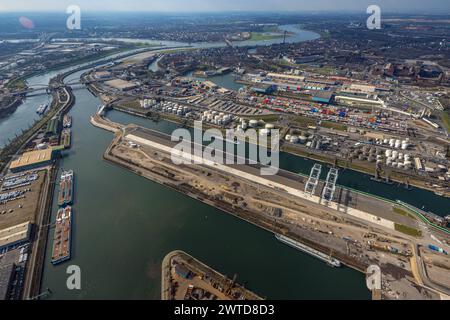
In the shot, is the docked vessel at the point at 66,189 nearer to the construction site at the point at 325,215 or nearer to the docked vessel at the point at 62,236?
the docked vessel at the point at 62,236

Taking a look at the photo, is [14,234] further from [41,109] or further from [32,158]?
[41,109]

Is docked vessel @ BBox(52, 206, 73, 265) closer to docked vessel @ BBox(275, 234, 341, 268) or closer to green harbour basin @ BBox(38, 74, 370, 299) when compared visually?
green harbour basin @ BBox(38, 74, 370, 299)

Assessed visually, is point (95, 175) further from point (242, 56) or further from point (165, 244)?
point (242, 56)

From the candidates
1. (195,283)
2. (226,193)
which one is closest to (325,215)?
(226,193)

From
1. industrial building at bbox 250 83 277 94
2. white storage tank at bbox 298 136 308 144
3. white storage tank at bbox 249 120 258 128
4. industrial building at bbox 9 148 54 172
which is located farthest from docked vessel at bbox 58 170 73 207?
industrial building at bbox 250 83 277 94

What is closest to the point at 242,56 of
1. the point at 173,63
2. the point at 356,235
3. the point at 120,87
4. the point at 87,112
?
the point at 173,63

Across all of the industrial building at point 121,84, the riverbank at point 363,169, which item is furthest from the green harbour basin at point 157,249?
the industrial building at point 121,84
